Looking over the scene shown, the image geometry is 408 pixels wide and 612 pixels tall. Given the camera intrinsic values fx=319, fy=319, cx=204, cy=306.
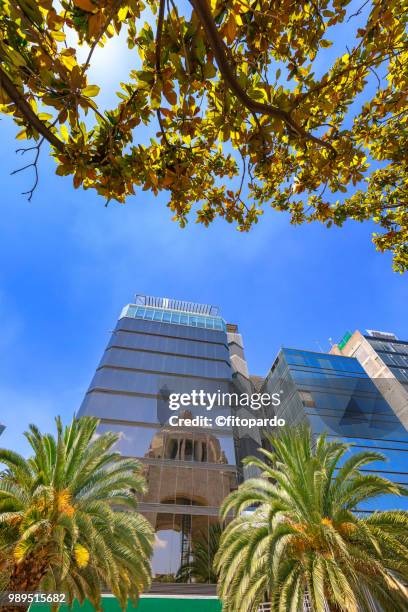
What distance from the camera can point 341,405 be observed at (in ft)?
98.2

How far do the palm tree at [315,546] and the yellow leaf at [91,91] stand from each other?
9227mm

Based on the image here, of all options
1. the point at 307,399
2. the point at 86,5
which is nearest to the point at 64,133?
the point at 86,5

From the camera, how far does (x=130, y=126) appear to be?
254cm

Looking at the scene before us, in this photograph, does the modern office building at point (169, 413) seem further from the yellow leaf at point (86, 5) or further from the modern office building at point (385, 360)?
the yellow leaf at point (86, 5)

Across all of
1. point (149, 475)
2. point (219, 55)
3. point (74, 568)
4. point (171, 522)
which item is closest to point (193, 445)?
point (149, 475)

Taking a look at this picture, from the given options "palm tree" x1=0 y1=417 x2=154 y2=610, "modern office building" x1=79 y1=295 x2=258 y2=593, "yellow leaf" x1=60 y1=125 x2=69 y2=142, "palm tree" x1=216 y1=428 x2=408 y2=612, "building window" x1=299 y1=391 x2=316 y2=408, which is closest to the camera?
"yellow leaf" x1=60 y1=125 x2=69 y2=142

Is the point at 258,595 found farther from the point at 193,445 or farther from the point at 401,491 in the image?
the point at 193,445

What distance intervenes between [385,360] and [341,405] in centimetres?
1034

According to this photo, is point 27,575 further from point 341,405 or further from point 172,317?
point 341,405

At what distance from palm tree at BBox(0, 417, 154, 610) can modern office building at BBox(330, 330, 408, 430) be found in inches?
1215

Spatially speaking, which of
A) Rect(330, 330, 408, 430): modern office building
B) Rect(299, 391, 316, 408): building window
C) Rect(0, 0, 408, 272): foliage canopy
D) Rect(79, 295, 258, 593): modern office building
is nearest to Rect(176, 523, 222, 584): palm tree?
Rect(79, 295, 258, 593): modern office building

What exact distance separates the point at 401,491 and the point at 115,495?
8279 millimetres

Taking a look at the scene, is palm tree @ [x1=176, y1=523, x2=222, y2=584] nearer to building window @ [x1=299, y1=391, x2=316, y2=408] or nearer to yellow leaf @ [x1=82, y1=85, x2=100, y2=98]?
building window @ [x1=299, y1=391, x2=316, y2=408]

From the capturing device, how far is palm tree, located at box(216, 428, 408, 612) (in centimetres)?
741
